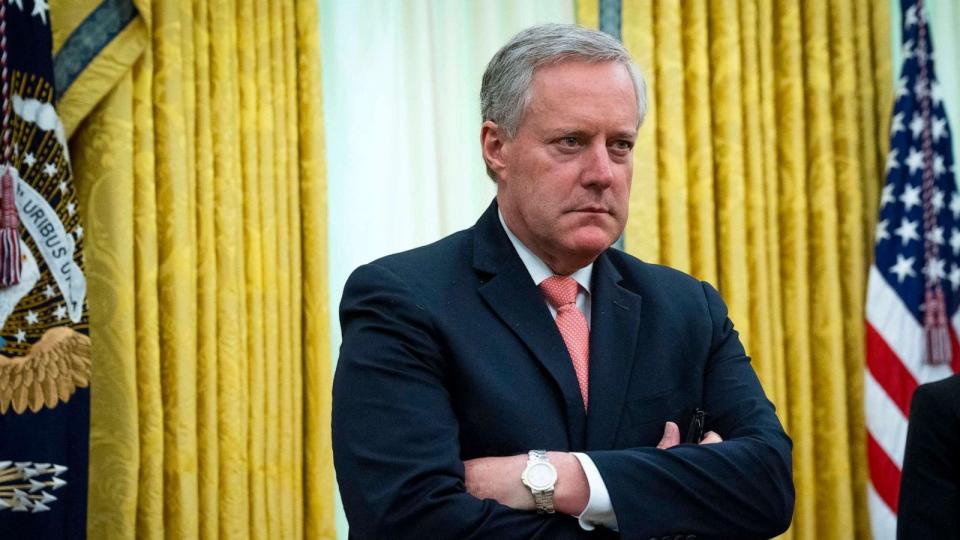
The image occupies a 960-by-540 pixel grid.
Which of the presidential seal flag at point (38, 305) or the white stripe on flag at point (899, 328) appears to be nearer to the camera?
the presidential seal flag at point (38, 305)

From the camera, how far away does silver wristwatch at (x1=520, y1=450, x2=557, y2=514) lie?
75.7 inches

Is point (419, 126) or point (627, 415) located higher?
point (419, 126)

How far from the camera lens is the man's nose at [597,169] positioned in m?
2.11

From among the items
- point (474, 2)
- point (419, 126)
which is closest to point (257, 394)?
point (419, 126)

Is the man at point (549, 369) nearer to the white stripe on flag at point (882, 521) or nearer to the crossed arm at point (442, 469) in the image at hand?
the crossed arm at point (442, 469)

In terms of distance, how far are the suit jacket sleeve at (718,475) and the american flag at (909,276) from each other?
2844 mm

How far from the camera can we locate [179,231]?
389cm

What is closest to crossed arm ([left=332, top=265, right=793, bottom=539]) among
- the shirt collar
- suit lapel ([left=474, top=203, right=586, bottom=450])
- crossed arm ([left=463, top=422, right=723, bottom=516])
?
crossed arm ([left=463, top=422, right=723, bottom=516])

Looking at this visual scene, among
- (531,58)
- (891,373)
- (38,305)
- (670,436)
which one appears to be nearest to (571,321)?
(670,436)

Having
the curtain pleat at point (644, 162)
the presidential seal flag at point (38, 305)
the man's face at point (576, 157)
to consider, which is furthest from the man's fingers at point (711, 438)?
the curtain pleat at point (644, 162)

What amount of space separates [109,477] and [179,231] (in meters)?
0.88

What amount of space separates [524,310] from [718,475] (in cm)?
47

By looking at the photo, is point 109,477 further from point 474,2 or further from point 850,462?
point 850,462

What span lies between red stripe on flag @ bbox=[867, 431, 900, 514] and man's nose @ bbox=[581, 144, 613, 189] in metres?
3.25
